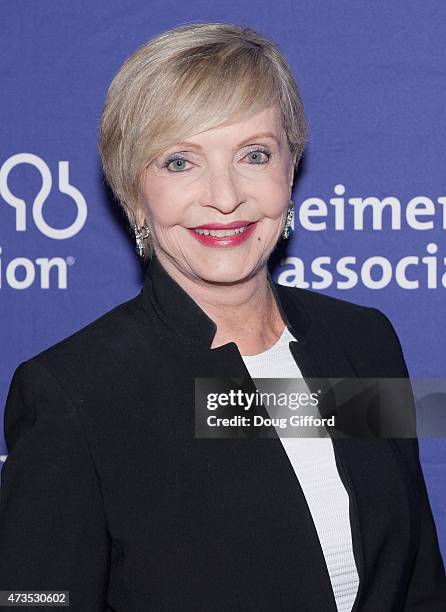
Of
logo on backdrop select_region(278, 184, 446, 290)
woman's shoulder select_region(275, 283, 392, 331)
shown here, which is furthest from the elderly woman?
logo on backdrop select_region(278, 184, 446, 290)

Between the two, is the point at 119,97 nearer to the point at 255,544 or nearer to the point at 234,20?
the point at 234,20

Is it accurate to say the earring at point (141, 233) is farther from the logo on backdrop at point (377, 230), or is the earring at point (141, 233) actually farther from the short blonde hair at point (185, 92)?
the logo on backdrop at point (377, 230)

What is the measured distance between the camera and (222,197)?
4.30 feet

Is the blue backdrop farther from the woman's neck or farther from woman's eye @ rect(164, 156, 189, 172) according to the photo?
woman's eye @ rect(164, 156, 189, 172)

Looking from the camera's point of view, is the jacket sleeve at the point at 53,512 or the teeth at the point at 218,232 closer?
the jacket sleeve at the point at 53,512

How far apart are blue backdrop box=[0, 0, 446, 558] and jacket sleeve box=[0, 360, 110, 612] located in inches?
25.8

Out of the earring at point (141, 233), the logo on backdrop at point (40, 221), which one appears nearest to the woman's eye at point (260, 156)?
the earring at point (141, 233)

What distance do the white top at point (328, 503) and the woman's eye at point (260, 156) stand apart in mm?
336

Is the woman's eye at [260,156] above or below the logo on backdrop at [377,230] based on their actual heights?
below

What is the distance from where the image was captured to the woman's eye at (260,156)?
1356mm

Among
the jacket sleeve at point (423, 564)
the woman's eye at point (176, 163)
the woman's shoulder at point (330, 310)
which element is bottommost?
the jacket sleeve at point (423, 564)

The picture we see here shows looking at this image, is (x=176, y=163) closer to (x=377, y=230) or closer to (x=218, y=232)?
(x=218, y=232)

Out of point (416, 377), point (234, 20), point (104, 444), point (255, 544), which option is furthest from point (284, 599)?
point (234, 20)

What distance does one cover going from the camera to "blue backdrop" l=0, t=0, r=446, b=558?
1.79 meters
